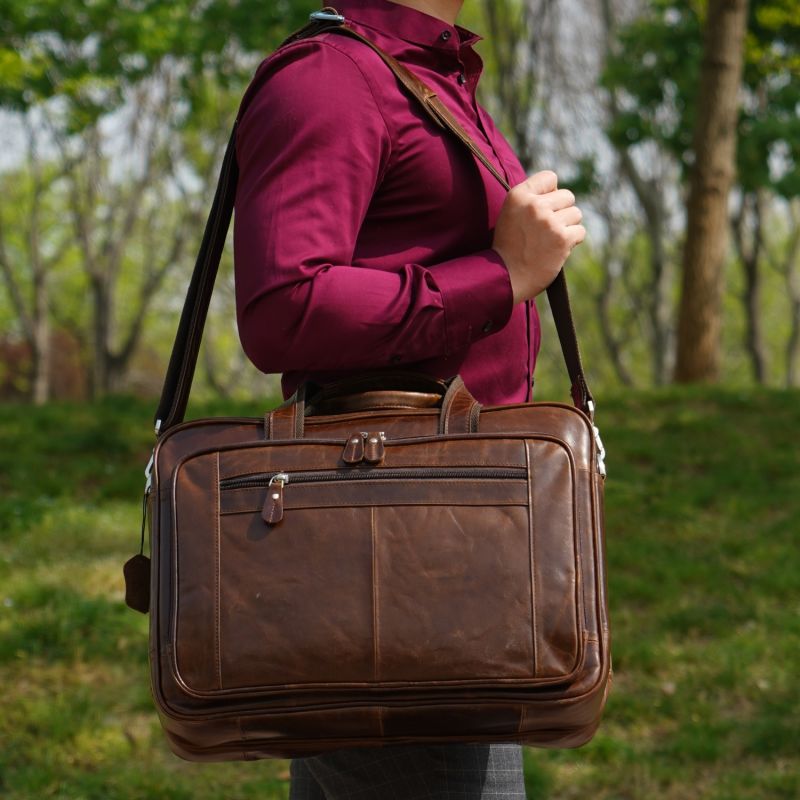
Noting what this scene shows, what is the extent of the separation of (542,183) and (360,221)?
0.31 m

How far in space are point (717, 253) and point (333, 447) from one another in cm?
908

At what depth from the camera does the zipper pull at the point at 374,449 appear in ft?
4.85

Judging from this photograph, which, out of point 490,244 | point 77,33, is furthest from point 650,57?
point 490,244

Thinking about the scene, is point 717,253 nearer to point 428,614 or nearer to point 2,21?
point 2,21

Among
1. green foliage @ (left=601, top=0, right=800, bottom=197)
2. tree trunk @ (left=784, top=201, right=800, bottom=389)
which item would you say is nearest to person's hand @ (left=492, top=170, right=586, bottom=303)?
green foliage @ (left=601, top=0, right=800, bottom=197)

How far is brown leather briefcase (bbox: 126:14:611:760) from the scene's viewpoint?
4.72ft

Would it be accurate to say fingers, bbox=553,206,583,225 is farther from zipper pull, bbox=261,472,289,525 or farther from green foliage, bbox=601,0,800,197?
green foliage, bbox=601,0,800,197

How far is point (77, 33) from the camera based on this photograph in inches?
431

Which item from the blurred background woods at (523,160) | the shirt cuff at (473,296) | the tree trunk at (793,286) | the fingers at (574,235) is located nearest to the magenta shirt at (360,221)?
the shirt cuff at (473,296)

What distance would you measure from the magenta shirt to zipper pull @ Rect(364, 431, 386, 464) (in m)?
0.13

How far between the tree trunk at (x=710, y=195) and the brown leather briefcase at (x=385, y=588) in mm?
8830

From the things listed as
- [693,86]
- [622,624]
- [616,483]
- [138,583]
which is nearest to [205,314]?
[138,583]

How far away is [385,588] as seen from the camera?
4.74 ft

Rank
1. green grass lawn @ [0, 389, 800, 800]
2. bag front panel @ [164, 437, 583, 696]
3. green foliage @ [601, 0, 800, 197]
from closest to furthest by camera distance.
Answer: bag front panel @ [164, 437, 583, 696]
green grass lawn @ [0, 389, 800, 800]
green foliage @ [601, 0, 800, 197]
